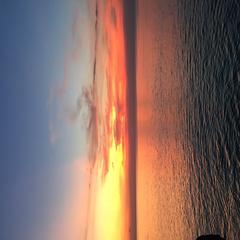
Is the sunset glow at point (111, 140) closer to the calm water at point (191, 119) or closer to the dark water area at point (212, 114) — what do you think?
the calm water at point (191, 119)

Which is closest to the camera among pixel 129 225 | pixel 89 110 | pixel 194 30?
pixel 194 30

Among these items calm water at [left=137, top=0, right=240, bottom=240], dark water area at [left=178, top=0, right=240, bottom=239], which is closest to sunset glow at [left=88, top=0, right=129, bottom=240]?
calm water at [left=137, top=0, right=240, bottom=240]

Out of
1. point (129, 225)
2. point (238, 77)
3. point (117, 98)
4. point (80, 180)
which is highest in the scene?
point (117, 98)

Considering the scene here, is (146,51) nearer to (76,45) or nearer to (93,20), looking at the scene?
(93,20)

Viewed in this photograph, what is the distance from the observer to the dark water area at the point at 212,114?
0.37 meters

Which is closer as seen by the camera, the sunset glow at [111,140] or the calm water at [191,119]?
the calm water at [191,119]

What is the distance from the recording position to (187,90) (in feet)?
1.86

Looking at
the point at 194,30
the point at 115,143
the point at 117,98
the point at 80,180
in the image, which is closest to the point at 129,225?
the point at 115,143

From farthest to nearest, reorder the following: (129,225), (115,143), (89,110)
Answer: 1. (129,225)
2. (115,143)
3. (89,110)

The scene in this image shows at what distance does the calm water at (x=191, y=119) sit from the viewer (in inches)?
14.9

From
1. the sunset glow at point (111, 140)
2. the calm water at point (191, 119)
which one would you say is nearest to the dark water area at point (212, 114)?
the calm water at point (191, 119)

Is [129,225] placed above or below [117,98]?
below

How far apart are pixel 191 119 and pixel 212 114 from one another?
0.10 m

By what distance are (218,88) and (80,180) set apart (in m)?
0.33
